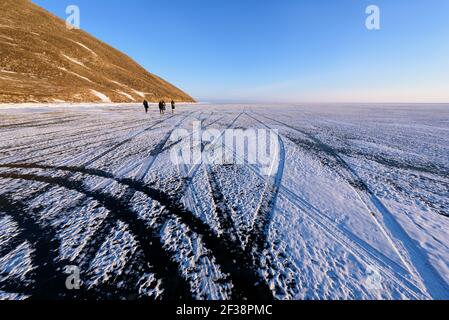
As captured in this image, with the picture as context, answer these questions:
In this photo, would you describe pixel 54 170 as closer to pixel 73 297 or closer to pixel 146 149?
pixel 146 149

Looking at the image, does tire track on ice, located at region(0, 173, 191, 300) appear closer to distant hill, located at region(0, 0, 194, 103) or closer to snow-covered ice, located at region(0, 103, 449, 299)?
snow-covered ice, located at region(0, 103, 449, 299)

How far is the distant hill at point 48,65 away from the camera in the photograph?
37375 mm

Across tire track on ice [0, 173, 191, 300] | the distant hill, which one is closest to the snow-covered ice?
tire track on ice [0, 173, 191, 300]

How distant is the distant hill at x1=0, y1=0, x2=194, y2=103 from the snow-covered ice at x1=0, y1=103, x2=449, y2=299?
36.8 meters

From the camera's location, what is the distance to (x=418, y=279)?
2.34 meters

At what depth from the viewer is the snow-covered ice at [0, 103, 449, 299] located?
2236 millimetres

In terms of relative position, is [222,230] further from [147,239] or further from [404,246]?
[404,246]

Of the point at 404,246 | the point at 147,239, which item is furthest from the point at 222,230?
the point at 404,246

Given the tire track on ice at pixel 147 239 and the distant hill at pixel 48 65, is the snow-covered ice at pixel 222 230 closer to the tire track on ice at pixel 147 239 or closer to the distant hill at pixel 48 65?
the tire track on ice at pixel 147 239

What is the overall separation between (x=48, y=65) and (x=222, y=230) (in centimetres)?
6892

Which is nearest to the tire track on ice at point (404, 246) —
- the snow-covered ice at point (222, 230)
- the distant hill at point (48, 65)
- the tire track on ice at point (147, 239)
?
the snow-covered ice at point (222, 230)

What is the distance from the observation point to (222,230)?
10.3 ft

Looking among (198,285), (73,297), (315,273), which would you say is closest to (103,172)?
(73,297)

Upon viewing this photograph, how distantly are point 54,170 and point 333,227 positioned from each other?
22.1 feet
